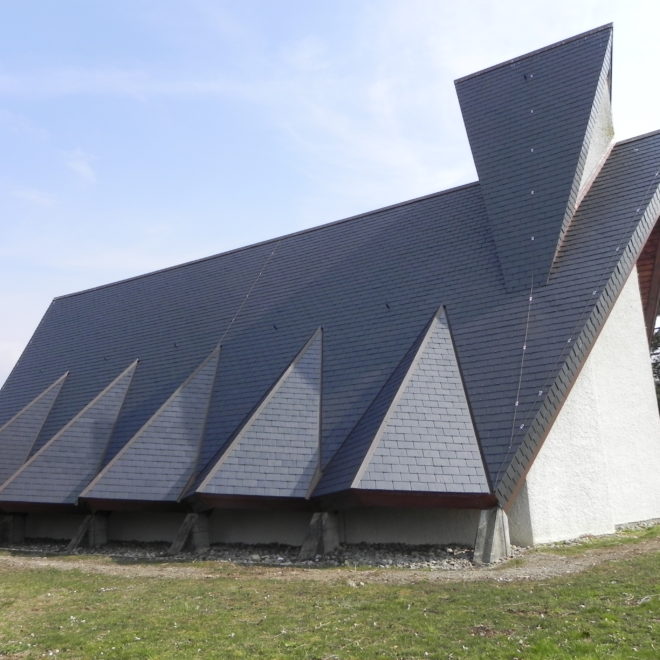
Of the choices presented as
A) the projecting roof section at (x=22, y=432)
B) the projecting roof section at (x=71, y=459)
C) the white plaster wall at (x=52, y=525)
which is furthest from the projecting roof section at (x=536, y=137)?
the projecting roof section at (x=22, y=432)

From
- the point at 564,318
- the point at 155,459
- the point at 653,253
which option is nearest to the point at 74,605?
the point at 155,459

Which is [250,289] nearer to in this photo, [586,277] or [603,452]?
[586,277]

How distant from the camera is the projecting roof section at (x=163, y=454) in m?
12.7

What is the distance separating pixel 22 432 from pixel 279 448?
8.77m

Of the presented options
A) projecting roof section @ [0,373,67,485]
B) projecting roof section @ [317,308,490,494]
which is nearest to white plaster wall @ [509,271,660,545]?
projecting roof section @ [317,308,490,494]

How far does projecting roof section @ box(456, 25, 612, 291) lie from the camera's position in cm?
1363

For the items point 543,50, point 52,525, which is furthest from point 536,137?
point 52,525

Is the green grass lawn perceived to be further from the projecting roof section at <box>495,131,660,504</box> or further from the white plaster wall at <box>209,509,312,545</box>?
the white plaster wall at <box>209,509,312,545</box>

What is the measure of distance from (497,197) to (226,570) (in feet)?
30.7

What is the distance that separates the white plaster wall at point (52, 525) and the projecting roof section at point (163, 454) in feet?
8.94

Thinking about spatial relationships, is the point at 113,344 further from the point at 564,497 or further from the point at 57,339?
the point at 564,497

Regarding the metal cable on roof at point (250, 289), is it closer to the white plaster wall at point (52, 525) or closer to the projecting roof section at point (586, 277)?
the white plaster wall at point (52, 525)

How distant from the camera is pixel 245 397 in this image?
14703 mm

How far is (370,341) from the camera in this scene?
1412cm
